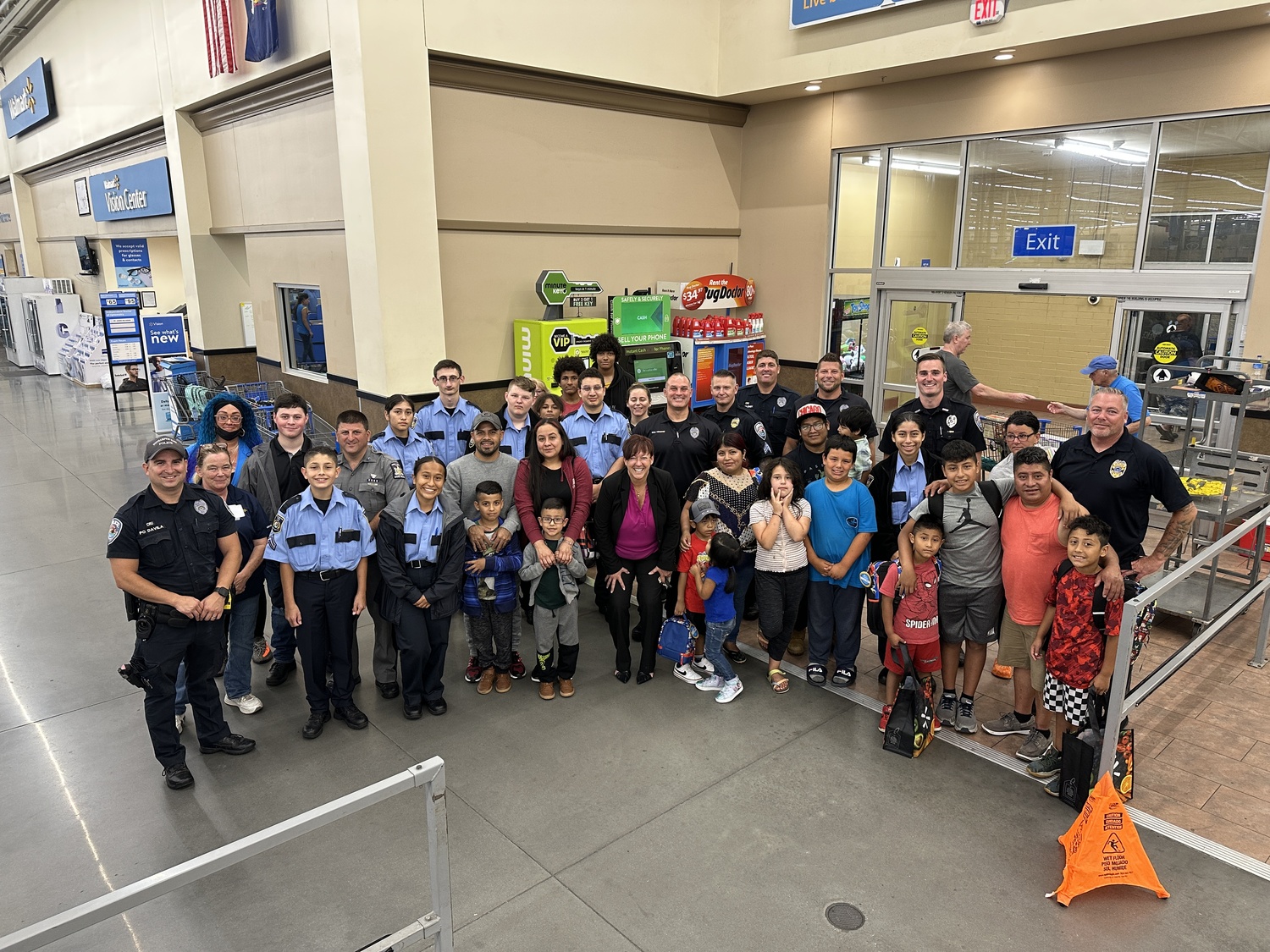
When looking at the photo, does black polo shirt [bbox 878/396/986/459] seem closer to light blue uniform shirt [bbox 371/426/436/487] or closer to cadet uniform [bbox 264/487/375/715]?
light blue uniform shirt [bbox 371/426/436/487]

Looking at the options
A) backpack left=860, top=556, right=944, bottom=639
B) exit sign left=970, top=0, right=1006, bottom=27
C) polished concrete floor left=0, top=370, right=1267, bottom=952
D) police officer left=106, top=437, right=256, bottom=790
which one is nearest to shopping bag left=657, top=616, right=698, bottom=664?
polished concrete floor left=0, top=370, right=1267, bottom=952

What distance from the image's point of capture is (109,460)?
11695 millimetres

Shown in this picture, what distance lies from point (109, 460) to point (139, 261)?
11239 millimetres

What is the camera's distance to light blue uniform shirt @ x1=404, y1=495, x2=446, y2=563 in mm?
4867

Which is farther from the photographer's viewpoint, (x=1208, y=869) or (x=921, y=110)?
(x=921, y=110)

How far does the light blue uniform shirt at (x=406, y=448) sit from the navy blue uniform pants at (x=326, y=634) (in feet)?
4.22

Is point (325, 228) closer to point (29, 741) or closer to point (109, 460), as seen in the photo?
point (109, 460)

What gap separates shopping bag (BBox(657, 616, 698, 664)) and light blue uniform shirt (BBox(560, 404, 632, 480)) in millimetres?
1394

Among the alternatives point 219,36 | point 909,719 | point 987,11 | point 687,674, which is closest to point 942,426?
point 909,719

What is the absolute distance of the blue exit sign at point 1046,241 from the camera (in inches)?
373

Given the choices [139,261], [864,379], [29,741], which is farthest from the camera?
[139,261]

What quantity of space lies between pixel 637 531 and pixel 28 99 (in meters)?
24.0

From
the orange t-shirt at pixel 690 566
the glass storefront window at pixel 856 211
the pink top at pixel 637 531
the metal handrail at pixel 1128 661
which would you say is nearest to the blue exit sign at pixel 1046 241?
the glass storefront window at pixel 856 211

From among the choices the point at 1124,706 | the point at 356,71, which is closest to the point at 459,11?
the point at 356,71
